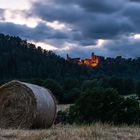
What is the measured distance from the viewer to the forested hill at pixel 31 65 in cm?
8019

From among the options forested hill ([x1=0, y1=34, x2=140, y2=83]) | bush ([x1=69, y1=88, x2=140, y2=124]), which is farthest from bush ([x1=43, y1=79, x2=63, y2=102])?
bush ([x1=69, y1=88, x2=140, y2=124])

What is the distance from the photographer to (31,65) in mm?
82938

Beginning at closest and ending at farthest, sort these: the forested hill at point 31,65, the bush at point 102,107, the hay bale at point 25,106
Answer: the hay bale at point 25,106, the bush at point 102,107, the forested hill at point 31,65

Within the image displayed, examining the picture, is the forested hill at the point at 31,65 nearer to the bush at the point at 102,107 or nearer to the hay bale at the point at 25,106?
the bush at the point at 102,107

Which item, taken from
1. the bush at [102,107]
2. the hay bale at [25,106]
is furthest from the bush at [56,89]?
the hay bale at [25,106]

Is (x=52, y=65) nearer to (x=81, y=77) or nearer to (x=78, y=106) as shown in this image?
Result: (x=81, y=77)

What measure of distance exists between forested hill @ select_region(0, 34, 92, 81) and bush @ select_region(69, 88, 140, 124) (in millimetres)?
53863

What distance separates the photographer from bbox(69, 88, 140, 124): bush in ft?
67.5

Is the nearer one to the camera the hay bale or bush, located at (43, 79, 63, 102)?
the hay bale

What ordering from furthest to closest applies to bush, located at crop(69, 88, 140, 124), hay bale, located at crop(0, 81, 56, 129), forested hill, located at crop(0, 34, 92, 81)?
1. forested hill, located at crop(0, 34, 92, 81)
2. bush, located at crop(69, 88, 140, 124)
3. hay bale, located at crop(0, 81, 56, 129)

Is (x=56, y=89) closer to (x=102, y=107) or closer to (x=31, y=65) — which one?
(x=31, y=65)

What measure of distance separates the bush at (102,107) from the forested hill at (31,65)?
177 feet

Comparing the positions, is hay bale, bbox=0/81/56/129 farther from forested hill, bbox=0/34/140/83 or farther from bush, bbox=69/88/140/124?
forested hill, bbox=0/34/140/83

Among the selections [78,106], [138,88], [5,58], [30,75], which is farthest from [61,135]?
[5,58]
